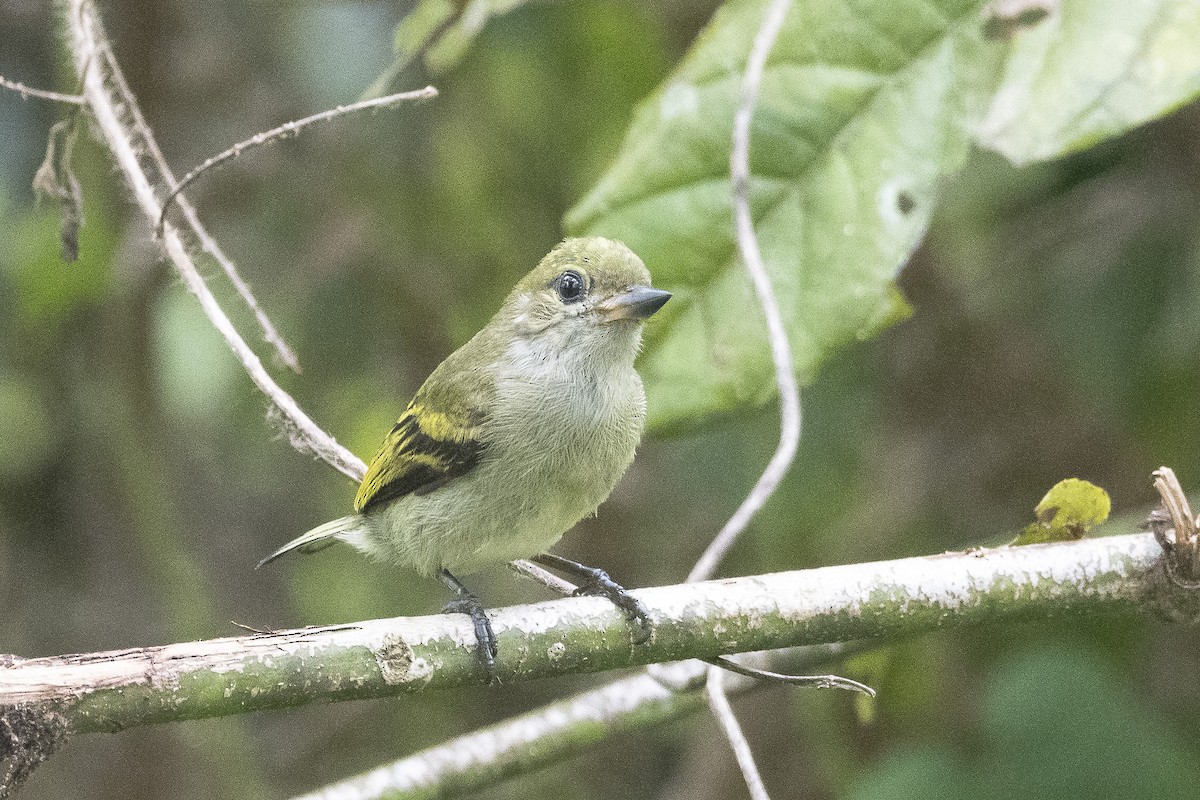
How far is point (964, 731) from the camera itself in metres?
3.70

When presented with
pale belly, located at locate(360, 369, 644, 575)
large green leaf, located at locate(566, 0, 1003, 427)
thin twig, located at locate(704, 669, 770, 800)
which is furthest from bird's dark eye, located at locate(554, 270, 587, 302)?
thin twig, located at locate(704, 669, 770, 800)

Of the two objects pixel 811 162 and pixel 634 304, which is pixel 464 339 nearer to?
pixel 634 304

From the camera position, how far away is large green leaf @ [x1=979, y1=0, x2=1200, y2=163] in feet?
7.45

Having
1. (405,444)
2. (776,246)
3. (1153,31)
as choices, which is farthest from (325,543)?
(1153,31)

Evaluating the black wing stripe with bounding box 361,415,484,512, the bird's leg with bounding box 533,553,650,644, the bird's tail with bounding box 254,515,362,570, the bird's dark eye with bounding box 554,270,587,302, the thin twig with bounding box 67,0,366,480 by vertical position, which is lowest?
the bird's leg with bounding box 533,553,650,644

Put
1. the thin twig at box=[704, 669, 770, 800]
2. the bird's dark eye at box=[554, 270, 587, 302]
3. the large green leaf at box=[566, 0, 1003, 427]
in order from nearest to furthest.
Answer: the thin twig at box=[704, 669, 770, 800]
the large green leaf at box=[566, 0, 1003, 427]
the bird's dark eye at box=[554, 270, 587, 302]

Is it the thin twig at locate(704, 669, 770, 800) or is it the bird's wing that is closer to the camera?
the thin twig at locate(704, 669, 770, 800)

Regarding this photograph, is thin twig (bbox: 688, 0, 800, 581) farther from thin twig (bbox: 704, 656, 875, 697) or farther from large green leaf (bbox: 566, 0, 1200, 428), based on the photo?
thin twig (bbox: 704, 656, 875, 697)

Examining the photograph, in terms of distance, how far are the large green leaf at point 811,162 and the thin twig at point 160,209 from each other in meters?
0.68

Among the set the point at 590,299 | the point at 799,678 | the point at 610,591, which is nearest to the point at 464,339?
the point at 590,299

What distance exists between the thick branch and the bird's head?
818 millimetres

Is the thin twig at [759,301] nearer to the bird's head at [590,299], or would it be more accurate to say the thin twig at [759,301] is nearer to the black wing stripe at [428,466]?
the bird's head at [590,299]

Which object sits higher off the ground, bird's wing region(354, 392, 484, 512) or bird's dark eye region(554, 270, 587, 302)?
bird's dark eye region(554, 270, 587, 302)

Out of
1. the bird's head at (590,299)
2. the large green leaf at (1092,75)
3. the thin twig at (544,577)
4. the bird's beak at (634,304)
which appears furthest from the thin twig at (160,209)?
the large green leaf at (1092,75)
